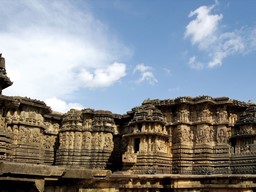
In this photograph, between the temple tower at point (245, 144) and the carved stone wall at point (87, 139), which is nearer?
the temple tower at point (245, 144)

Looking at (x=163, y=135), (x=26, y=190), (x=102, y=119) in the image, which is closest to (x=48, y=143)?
(x=102, y=119)

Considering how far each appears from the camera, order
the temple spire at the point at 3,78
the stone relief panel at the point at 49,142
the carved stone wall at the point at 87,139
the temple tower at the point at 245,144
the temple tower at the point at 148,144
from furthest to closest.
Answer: the stone relief panel at the point at 49,142, the carved stone wall at the point at 87,139, the temple tower at the point at 148,144, the temple tower at the point at 245,144, the temple spire at the point at 3,78

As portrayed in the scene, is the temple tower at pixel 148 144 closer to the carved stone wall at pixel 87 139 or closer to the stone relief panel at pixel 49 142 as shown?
the carved stone wall at pixel 87 139

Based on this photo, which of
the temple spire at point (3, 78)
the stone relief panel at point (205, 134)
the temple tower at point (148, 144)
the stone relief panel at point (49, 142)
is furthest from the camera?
the stone relief panel at point (49, 142)

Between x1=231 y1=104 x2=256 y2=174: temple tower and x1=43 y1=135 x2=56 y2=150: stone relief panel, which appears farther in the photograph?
x1=43 y1=135 x2=56 y2=150: stone relief panel

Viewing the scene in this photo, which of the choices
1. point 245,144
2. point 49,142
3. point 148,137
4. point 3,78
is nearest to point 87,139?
point 49,142

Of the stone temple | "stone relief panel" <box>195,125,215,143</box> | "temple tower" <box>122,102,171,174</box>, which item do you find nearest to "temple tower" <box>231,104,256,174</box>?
the stone temple

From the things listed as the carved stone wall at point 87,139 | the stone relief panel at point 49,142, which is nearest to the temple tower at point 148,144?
the carved stone wall at point 87,139

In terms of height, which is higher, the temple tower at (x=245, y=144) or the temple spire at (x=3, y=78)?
the temple spire at (x=3, y=78)

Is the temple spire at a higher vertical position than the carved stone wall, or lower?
higher

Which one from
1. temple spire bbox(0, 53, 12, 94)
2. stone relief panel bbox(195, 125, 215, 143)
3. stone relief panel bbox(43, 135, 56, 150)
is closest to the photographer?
temple spire bbox(0, 53, 12, 94)

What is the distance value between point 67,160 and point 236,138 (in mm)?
17305

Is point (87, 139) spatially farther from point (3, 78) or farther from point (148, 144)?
point (3, 78)

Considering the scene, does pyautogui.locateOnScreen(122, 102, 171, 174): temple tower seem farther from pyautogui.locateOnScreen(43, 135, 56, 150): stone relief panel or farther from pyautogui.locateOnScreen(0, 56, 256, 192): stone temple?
pyautogui.locateOnScreen(43, 135, 56, 150): stone relief panel
